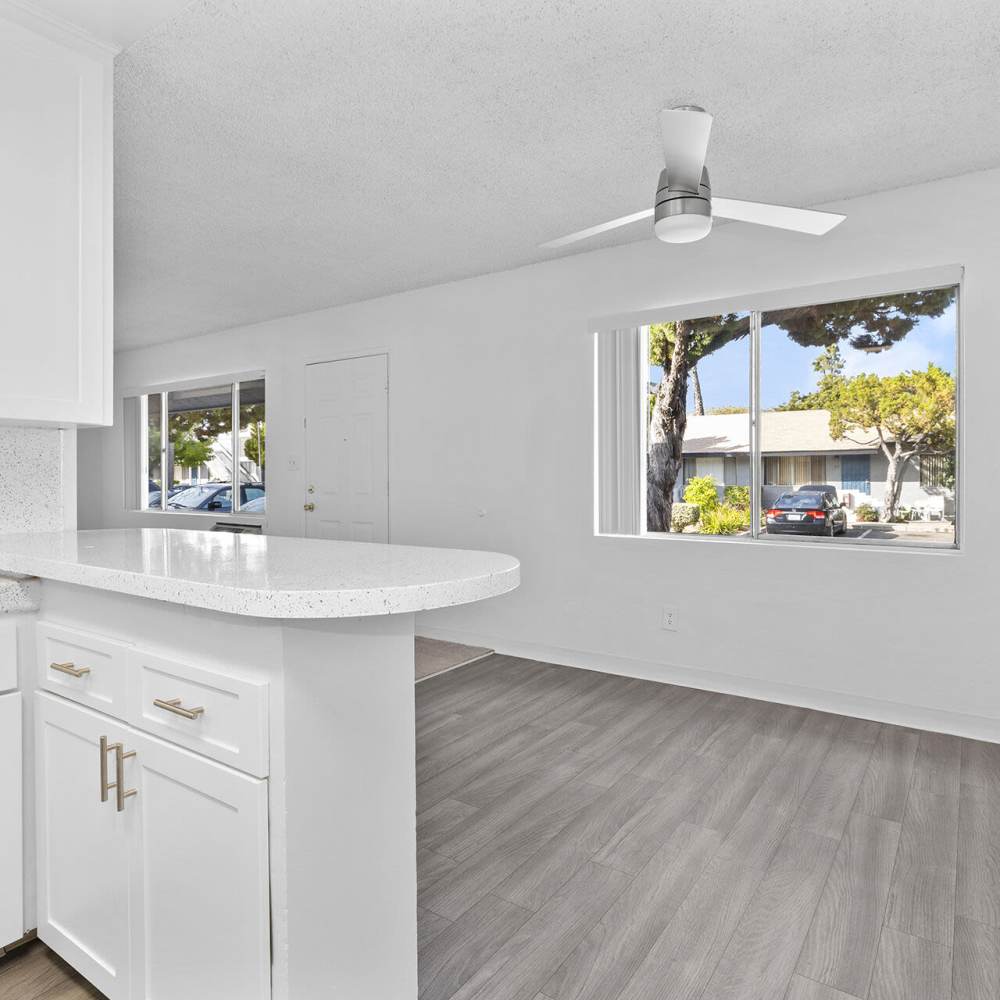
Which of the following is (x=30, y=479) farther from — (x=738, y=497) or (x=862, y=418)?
(x=862, y=418)

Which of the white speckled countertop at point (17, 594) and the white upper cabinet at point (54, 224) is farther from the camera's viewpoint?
the white upper cabinet at point (54, 224)

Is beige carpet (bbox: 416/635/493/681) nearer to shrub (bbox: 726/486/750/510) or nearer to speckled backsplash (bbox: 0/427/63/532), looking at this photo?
shrub (bbox: 726/486/750/510)

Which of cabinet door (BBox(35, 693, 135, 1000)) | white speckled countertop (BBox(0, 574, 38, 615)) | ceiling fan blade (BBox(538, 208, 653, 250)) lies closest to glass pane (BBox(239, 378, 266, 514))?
ceiling fan blade (BBox(538, 208, 653, 250))

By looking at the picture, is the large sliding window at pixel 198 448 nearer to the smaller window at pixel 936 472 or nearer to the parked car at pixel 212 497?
the parked car at pixel 212 497

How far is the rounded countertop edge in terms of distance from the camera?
99 cm

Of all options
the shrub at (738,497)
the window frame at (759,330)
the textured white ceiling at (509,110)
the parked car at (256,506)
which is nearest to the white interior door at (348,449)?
the parked car at (256,506)

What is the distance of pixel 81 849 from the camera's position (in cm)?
142

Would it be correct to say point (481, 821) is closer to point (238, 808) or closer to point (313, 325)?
point (238, 808)

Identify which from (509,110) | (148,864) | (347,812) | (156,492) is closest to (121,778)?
(148,864)

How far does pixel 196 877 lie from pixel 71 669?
20.9 inches

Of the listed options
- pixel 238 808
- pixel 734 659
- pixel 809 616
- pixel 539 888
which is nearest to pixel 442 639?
pixel 734 659

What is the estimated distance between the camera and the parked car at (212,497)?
6.05 metres

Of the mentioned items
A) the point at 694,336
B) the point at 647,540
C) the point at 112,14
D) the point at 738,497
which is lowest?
the point at 647,540

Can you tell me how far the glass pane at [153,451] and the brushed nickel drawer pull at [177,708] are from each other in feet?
20.6
